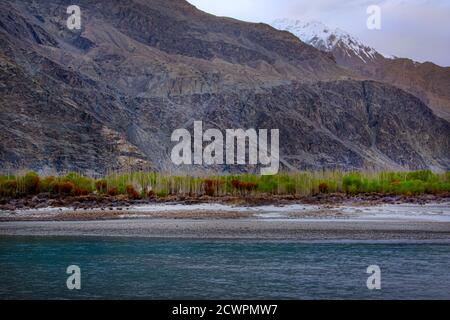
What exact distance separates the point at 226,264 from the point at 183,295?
11.4 feet

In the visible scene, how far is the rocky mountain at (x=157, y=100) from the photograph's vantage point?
62469 millimetres

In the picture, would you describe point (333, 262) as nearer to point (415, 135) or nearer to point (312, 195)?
point (312, 195)

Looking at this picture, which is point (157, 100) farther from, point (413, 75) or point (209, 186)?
point (413, 75)

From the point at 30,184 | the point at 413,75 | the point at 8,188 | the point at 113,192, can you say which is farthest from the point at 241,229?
the point at 413,75

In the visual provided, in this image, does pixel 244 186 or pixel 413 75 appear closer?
pixel 244 186

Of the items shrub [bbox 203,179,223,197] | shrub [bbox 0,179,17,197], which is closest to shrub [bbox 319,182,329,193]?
shrub [bbox 203,179,223,197]

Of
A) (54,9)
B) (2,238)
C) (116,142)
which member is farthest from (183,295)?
(54,9)

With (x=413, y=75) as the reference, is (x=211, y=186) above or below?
below

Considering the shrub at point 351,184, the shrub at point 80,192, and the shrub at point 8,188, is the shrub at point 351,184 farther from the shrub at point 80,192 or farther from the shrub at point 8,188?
the shrub at point 8,188

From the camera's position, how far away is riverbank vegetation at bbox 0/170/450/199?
35312 mm

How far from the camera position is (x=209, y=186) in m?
37.2

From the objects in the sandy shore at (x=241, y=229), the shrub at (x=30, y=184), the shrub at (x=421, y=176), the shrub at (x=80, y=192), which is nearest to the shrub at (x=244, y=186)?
the shrub at (x=80, y=192)

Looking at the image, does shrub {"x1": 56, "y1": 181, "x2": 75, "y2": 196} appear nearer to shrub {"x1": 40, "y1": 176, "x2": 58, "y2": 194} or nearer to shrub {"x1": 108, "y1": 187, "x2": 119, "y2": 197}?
shrub {"x1": 40, "y1": 176, "x2": 58, "y2": 194}

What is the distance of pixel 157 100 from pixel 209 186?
156ft
